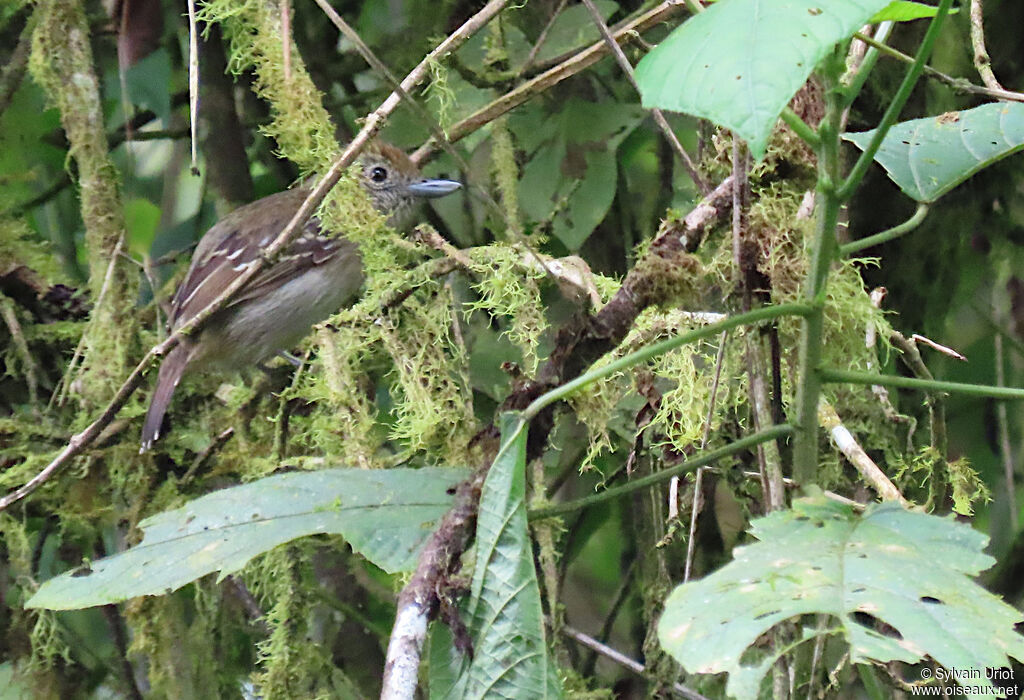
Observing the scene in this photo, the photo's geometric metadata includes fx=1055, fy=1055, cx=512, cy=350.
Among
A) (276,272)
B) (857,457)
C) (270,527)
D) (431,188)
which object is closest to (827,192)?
(857,457)

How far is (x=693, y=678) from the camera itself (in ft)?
8.46

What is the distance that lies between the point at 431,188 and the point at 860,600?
2543 mm

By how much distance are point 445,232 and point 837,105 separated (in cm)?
238

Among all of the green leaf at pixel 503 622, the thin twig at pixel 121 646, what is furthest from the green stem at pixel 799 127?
the thin twig at pixel 121 646

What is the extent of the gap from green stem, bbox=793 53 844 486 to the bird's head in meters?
2.25

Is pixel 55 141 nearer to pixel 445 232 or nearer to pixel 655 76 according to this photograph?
pixel 445 232

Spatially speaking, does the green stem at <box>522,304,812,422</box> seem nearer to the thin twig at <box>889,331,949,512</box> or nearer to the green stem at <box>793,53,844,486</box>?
the green stem at <box>793,53,844,486</box>

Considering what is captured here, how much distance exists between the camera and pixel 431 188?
3463 mm

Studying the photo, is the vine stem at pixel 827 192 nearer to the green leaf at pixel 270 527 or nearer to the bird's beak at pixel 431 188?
the green leaf at pixel 270 527

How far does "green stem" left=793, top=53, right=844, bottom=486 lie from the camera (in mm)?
1274

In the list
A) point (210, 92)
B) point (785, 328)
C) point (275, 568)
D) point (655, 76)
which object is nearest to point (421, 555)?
point (655, 76)

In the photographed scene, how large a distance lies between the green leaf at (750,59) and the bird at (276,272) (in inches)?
89.7

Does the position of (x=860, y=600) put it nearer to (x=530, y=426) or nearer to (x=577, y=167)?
(x=530, y=426)

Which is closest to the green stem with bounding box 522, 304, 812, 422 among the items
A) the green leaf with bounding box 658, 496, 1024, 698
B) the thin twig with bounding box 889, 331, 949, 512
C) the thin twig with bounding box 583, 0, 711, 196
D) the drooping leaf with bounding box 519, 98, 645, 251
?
the green leaf with bounding box 658, 496, 1024, 698
